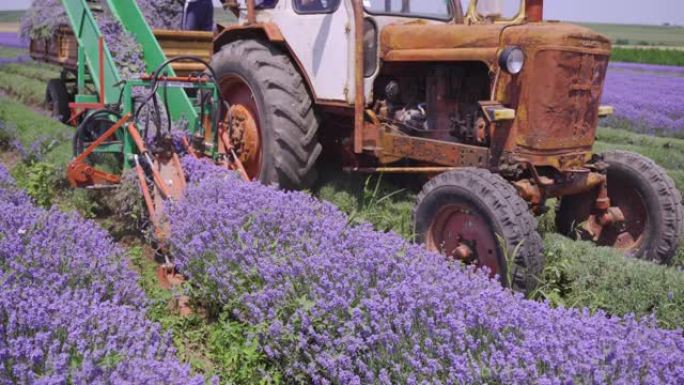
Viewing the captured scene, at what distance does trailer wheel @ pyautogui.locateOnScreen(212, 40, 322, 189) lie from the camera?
529 centimetres

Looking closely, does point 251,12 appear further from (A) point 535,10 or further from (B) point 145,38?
(A) point 535,10

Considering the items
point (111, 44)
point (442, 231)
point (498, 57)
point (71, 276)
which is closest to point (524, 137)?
point (498, 57)

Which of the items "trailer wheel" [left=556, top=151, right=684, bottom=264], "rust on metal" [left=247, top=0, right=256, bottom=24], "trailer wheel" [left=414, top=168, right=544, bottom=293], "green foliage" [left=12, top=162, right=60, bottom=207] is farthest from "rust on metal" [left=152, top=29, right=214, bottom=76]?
"trailer wheel" [left=556, top=151, right=684, bottom=264]

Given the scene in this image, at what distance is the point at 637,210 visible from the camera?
4.82 meters

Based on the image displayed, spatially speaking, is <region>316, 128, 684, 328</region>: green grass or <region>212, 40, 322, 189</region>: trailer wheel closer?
<region>316, 128, 684, 328</region>: green grass

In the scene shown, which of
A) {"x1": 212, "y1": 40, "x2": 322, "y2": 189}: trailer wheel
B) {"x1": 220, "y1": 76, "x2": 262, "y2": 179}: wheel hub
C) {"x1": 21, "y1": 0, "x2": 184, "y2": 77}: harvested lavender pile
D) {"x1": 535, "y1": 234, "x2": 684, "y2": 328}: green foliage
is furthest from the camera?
{"x1": 21, "y1": 0, "x2": 184, "y2": 77}: harvested lavender pile

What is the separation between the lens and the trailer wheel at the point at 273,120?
17.4 feet

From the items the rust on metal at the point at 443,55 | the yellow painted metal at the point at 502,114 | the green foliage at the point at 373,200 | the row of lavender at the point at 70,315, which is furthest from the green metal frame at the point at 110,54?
the yellow painted metal at the point at 502,114

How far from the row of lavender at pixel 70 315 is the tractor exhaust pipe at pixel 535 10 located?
121 inches

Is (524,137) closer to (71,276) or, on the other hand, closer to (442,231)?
(442,231)

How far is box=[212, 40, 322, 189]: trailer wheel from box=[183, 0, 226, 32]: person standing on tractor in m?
2.52

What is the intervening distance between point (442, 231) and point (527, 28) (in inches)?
53.8

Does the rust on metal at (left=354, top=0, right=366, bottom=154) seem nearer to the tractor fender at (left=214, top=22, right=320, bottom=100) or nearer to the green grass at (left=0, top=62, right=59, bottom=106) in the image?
the tractor fender at (left=214, top=22, right=320, bottom=100)

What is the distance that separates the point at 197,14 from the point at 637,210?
549cm
